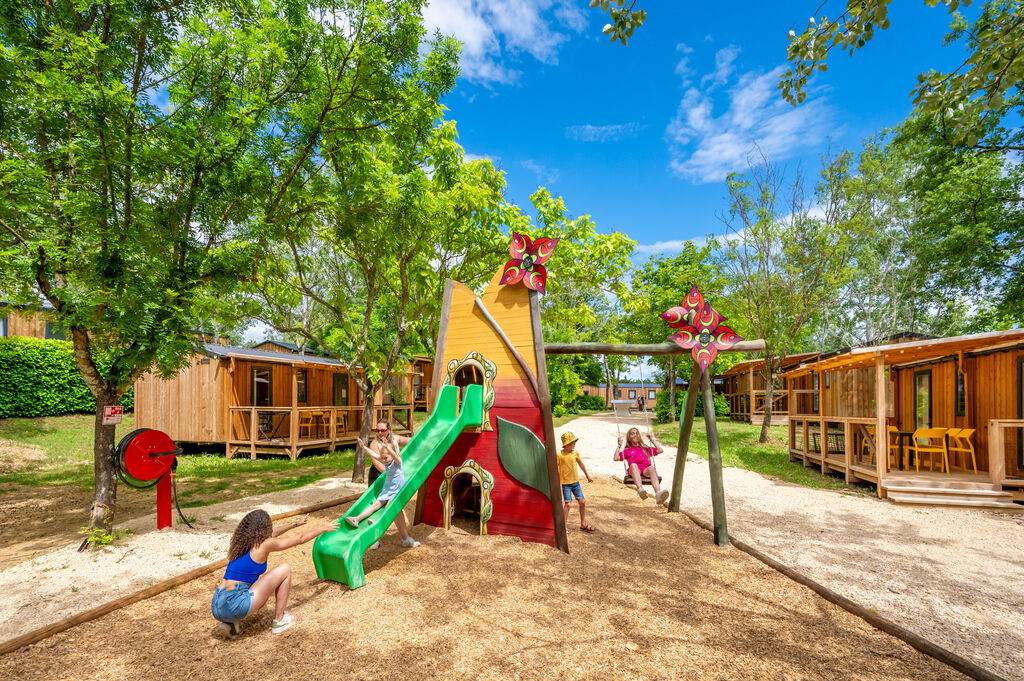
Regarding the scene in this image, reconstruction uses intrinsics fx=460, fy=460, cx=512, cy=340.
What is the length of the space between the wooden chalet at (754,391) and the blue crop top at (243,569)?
980 inches

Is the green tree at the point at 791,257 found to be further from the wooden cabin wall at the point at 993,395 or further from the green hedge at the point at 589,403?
the green hedge at the point at 589,403

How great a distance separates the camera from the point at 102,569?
5.46m

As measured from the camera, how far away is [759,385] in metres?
30.6

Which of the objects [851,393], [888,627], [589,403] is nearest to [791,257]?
[851,393]

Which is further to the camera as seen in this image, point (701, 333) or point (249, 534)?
point (701, 333)

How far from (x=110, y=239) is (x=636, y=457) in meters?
8.88

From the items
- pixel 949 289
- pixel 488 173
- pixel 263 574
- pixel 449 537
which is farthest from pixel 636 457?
pixel 949 289

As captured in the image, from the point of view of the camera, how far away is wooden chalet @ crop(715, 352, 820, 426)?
26.3m

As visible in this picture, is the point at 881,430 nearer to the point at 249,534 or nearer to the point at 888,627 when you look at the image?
the point at 888,627

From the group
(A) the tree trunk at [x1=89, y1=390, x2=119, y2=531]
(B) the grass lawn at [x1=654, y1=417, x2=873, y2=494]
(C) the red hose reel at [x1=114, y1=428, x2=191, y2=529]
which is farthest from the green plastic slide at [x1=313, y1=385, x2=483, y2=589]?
(B) the grass lawn at [x1=654, y1=417, x2=873, y2=494]

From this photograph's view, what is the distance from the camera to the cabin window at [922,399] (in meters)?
12.3

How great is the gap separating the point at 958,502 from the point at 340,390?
61.8 ft

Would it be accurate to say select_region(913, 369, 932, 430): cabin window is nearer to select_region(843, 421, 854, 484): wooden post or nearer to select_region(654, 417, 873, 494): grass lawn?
select_region(654, 417, 873, 494): grass lawn

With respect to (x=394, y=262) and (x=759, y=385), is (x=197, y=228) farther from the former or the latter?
(x=759, y=385)
